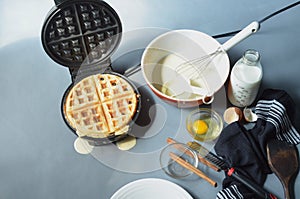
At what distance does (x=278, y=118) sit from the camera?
1136 mm

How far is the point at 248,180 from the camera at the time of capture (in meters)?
1.09

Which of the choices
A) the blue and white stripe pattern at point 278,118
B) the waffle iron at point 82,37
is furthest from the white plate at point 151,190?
the blue and white stripe pattern at point 278,118

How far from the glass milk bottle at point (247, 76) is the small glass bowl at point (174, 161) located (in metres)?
0.19

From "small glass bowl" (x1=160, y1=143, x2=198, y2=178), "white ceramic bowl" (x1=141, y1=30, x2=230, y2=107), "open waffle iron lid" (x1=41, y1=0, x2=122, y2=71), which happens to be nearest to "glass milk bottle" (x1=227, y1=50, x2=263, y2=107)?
"white ceramic bowl" (x1=141, y1=30, x2=230, y2=107)

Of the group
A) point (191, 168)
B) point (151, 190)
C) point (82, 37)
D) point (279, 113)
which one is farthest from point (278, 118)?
point (82, 37)

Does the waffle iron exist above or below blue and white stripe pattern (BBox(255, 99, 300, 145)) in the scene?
above

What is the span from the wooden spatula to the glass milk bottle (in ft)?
0.44

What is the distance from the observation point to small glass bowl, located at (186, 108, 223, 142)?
118cm

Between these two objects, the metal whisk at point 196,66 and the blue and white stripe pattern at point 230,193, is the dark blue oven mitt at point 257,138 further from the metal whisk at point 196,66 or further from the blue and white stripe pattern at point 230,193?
the metal whisk at point 196,66

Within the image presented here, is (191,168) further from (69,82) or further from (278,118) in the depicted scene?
(69,82)

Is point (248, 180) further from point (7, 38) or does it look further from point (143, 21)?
point (7, 38)

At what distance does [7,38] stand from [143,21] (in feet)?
1.33

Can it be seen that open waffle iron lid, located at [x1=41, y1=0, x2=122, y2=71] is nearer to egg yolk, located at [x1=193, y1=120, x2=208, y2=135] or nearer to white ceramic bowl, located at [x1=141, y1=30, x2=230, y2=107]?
white ceramic bowl, located at [x1=141, y1=30, x2=230, y2=107]

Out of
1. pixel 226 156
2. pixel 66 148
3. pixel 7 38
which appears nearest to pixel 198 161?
pixel 226 156
